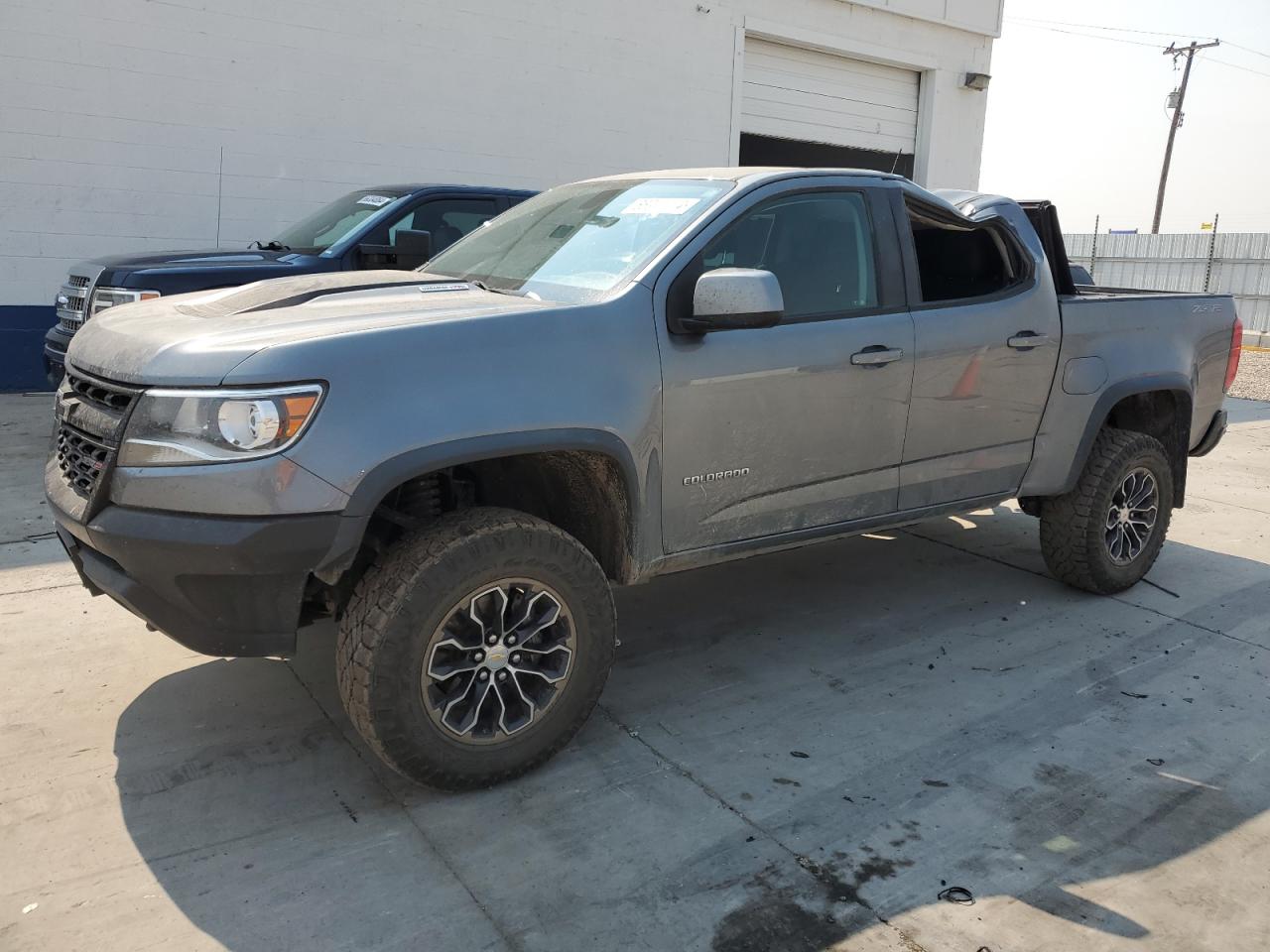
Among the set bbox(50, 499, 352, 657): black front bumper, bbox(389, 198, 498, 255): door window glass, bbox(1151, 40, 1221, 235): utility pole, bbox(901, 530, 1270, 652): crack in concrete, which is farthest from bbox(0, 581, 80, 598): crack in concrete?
bbox(1151, 40, 1221, 235): utility pole

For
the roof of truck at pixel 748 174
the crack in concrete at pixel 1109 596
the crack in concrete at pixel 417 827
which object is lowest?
the crack in concrete at pixel 417 827

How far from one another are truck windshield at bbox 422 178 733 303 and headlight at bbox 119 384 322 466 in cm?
104

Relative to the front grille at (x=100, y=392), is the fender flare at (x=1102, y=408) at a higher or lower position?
lower

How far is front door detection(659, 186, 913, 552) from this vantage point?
3482 millimetres

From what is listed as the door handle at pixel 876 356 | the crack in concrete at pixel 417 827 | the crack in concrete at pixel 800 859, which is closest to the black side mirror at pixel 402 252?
the crack in concrete at pixel 417 827

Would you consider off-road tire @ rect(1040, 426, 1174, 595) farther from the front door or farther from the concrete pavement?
the front door

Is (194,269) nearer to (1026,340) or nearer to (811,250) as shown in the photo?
(811,250)

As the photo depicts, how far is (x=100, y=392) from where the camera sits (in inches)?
122

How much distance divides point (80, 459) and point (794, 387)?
2342 millimetres

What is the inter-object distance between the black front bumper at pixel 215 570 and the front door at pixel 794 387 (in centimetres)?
124

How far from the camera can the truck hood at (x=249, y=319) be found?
2.82 metres

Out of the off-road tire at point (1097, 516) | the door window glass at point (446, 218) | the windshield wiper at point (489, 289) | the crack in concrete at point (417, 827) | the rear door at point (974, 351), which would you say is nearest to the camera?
the crack in concrete at point (417, 827)

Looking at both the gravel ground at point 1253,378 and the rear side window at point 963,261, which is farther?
the gravel ground at point 1253,378

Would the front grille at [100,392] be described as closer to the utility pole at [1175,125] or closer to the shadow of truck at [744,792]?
the shadow of truck at [744,792]
